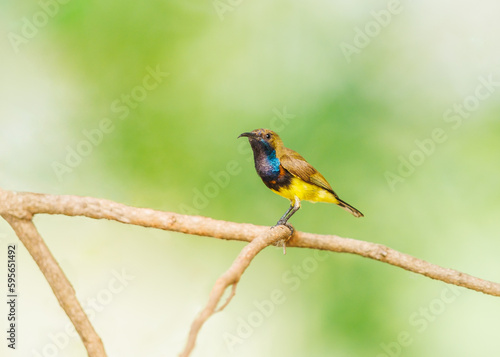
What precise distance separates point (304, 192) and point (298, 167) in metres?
0.14

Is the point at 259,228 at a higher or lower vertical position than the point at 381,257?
higher

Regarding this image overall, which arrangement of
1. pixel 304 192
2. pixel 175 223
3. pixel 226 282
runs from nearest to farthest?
pixel 226 282, pixel 175 223, pixel 304 192

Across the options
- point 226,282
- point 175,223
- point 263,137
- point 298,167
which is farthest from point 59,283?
point 298,167

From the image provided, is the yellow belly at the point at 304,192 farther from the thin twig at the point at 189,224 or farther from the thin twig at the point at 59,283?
the thin twig at the point at 59,283

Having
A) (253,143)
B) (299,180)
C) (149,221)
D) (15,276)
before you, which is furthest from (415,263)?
(15,276)

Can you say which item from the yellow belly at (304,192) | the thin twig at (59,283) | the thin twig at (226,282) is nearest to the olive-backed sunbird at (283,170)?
the yellow belly at (304,192)

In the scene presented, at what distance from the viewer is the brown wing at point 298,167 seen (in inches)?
93.0

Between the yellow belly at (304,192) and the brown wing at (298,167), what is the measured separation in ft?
0.08

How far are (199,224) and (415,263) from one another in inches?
39.0

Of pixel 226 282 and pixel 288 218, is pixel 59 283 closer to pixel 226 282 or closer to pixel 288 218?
pixel 226 282

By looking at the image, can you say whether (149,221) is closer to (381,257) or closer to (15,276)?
(15,276)

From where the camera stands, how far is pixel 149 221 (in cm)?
178

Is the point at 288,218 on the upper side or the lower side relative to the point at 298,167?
lower

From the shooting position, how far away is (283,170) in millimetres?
2359
